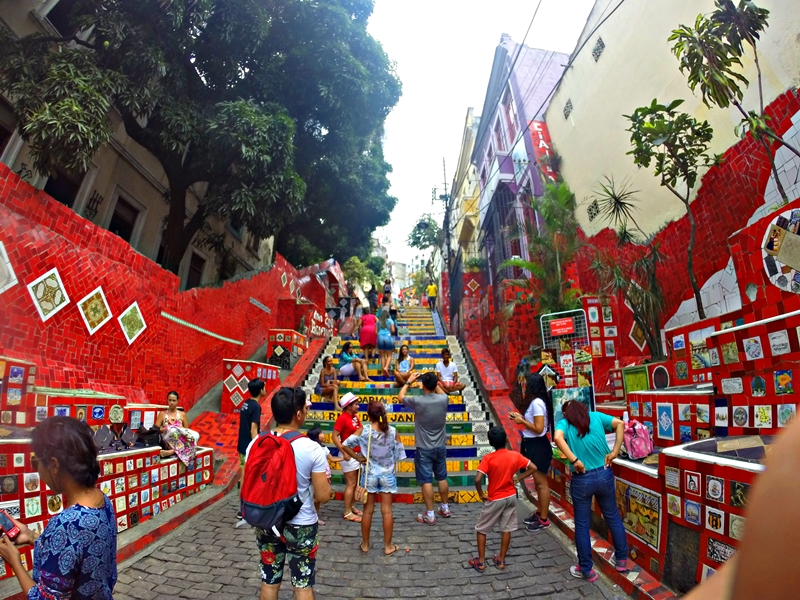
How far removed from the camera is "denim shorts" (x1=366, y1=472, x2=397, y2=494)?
4.65 meters

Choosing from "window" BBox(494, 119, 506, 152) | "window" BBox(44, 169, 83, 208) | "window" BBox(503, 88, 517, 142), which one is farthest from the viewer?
"window" BBox(494, 119, 506, 152)

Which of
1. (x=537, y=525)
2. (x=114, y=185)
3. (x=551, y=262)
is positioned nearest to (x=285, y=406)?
(x=537, y=525)

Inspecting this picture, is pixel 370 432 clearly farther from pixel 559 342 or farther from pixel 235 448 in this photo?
pixel 559 342

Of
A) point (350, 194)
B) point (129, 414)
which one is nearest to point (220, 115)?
point (129, 414)

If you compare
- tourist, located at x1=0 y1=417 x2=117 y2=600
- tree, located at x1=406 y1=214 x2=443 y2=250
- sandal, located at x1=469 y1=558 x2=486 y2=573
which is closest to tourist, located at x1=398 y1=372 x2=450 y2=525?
sandal, located at x1=469 y1=558 x2=486 y2=573

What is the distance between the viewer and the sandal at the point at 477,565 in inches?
160

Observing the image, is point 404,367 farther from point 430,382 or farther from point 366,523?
point 366,523

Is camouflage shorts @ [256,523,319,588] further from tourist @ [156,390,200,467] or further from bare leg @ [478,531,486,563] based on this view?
tourist @ [156,390,200,467]

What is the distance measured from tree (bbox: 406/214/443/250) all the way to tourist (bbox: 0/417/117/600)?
27385 mm

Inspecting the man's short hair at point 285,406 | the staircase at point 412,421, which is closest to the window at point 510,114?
the staircase at point 412,421

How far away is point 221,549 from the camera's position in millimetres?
4523

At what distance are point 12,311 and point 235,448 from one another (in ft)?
12.6

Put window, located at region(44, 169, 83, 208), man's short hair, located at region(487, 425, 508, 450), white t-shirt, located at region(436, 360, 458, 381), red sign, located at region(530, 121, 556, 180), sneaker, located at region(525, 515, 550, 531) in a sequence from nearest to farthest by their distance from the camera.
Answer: man's short hair, located at region(487, 425, 508, 450), sneaker, located at region(525, 515, 550, 531), white t-shirt, located at region(436, 360, 458, 381), window, located at region(44, 169, 83, 208), red sign, located at region(530, 121, 556, 180)

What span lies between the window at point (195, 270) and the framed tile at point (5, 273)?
866 cm
